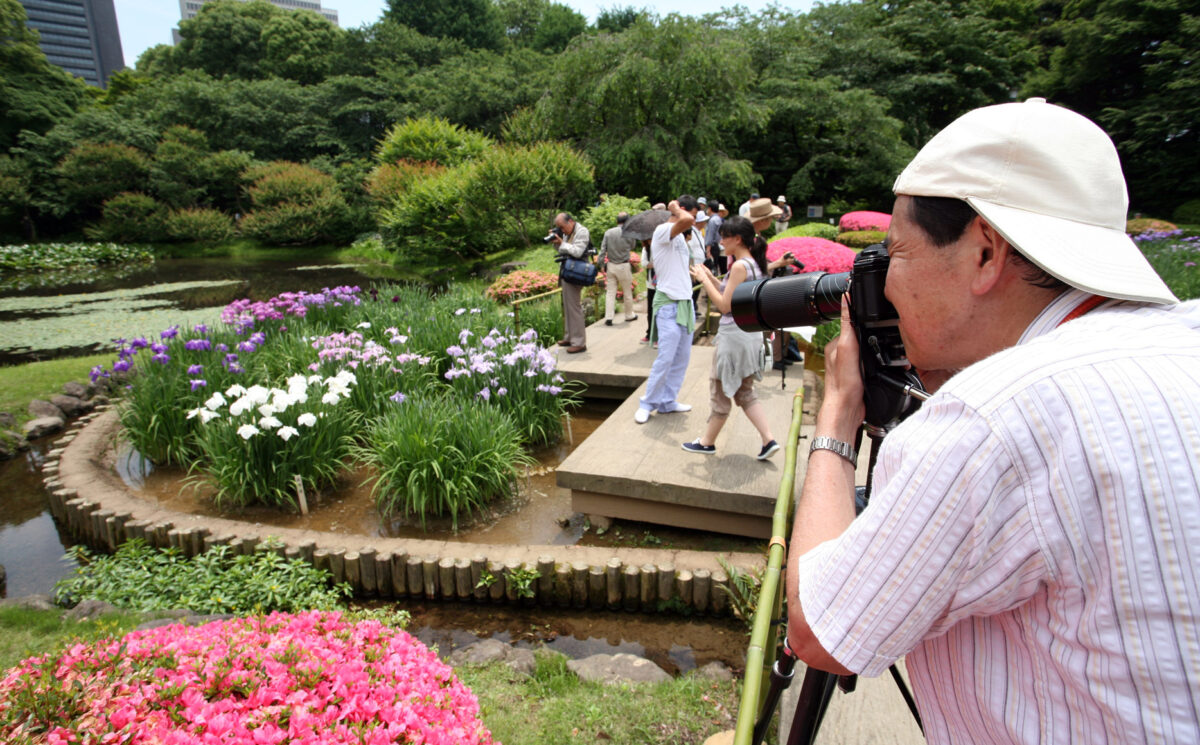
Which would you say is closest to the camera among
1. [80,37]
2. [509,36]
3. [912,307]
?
[912,307]

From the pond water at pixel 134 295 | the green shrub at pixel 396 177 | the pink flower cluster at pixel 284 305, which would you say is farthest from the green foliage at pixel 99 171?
the pink flower cluster at pixel 284 305

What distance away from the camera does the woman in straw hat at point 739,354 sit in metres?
3.60

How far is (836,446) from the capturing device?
40.3 inches

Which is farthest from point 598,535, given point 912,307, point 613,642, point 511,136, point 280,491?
point 511,136

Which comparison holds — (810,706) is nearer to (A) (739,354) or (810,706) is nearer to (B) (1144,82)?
(A) (739,354)

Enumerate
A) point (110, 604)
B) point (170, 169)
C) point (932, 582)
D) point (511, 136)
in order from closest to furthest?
point (932, 582), point (110, 604), point (511, 136), point (170, 169)

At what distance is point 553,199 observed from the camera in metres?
16.8

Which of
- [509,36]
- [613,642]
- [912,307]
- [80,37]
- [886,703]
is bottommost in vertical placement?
[613,642]

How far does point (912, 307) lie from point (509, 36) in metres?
48.0

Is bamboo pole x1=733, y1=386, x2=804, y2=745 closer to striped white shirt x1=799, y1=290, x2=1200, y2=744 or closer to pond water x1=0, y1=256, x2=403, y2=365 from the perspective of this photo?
striped white shirt x1=799, y1=290, x2=1200, y2=744

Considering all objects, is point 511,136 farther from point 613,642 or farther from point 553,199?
point 613,642

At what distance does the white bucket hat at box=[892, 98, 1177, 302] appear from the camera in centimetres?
67

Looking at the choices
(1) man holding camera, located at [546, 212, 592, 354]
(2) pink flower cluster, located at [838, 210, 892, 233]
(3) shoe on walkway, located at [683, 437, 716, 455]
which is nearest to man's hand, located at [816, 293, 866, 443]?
(3) shoe on walkway, located at [683, 437, 716, 455]

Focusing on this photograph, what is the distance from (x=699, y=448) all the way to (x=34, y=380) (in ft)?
24.6
